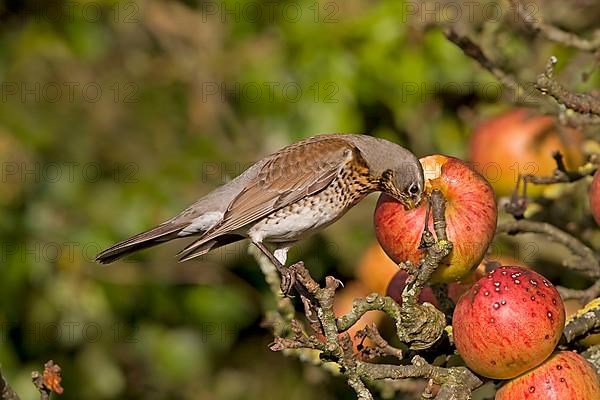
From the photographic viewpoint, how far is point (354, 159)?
10.4ft

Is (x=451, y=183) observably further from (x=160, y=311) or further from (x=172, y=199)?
(x=160, y=311)

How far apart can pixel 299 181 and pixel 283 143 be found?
1.38 m

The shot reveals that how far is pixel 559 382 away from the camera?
2020 mm

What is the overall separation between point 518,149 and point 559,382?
174 cm

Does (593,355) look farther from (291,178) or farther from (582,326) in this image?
(291,178)

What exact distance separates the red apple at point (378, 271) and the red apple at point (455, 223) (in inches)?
33.7

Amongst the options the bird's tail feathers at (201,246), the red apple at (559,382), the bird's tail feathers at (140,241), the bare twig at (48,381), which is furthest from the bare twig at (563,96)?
the bird's tail feathers at (140,241)

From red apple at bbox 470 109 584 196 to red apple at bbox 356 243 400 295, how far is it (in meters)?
0.60

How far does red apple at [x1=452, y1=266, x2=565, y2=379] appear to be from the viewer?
2.03 m

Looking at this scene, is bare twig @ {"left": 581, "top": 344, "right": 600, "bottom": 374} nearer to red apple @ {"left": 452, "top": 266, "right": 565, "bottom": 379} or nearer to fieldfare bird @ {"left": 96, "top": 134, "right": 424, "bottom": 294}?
red apple @ {"left": 452, "top": 266, "right": 565, "bottom": 379}

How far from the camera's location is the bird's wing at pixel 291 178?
318cm

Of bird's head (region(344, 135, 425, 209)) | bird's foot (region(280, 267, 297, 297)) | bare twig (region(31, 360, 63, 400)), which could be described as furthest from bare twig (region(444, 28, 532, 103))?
bare twig (region(31, 360, 63, 400))

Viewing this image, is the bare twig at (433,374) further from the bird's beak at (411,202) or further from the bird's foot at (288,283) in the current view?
the bird's foot at (288,283)

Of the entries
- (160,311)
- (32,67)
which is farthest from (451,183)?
(32,67)
